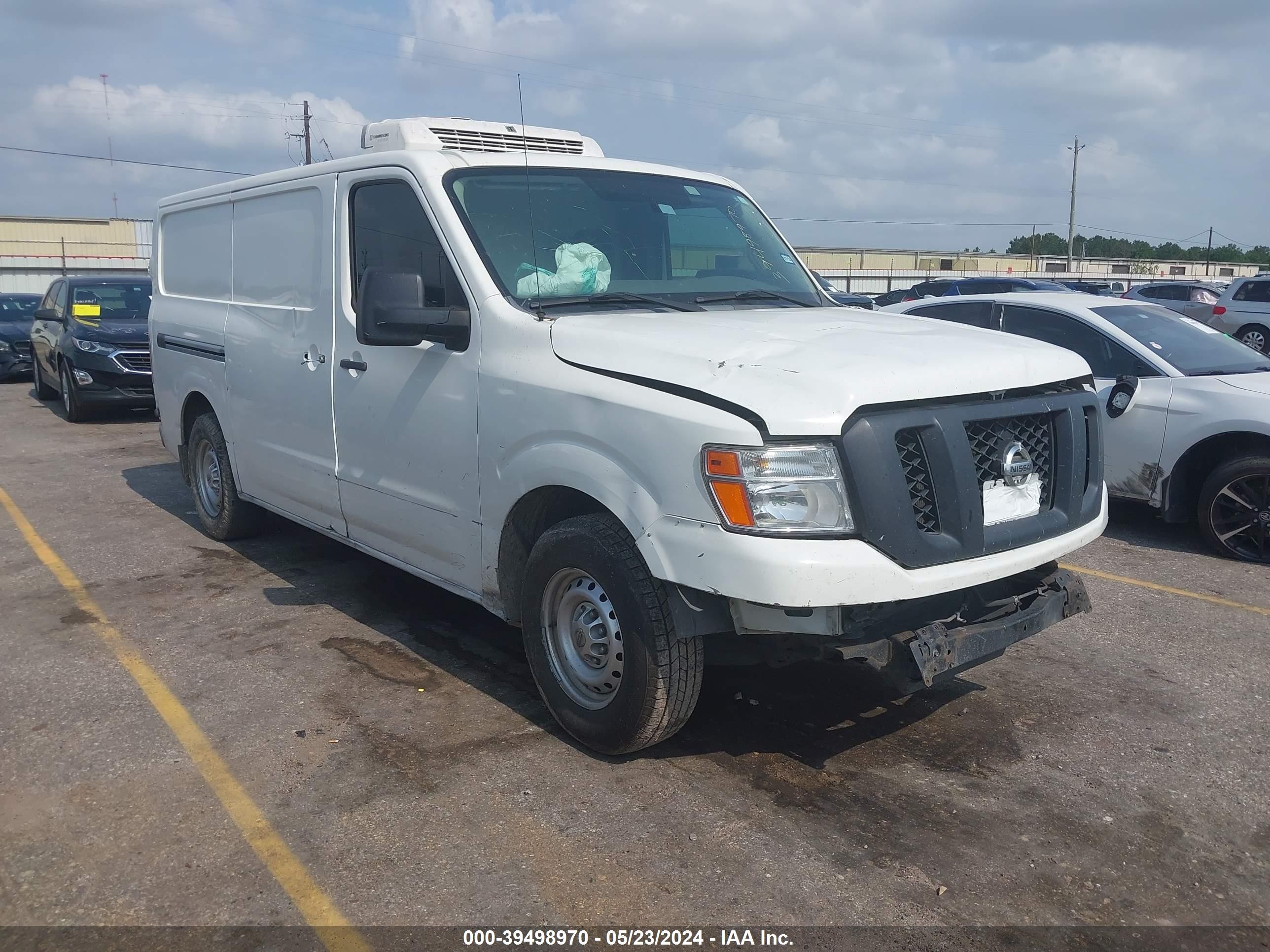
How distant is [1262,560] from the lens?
682cm

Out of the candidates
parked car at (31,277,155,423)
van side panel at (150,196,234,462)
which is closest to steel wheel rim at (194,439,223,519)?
van side panel at (150,196,234,462)

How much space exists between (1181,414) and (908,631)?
446 centimetres

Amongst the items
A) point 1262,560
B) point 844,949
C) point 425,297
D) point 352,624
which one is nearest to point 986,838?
point 844,949

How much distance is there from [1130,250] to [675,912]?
11338cm

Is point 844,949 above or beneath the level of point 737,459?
beneath

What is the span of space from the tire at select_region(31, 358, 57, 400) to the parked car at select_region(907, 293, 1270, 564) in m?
14.1

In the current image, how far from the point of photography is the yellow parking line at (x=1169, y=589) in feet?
19.4

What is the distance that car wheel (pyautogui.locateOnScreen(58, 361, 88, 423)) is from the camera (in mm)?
13234

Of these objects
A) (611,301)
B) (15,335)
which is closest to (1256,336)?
(611,301)

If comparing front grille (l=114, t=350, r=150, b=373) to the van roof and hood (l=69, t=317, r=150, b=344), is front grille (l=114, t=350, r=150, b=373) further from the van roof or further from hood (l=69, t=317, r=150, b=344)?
the van roof

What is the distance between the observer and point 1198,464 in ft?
23.4

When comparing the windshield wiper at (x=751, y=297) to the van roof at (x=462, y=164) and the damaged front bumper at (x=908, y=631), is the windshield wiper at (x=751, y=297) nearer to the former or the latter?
the van roof at (x=462, y=164)

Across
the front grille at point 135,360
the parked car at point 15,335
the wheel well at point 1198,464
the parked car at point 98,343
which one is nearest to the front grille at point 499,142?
the wheel well at point 1198,464

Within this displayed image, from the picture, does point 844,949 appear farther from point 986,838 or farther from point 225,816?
point 225,816
